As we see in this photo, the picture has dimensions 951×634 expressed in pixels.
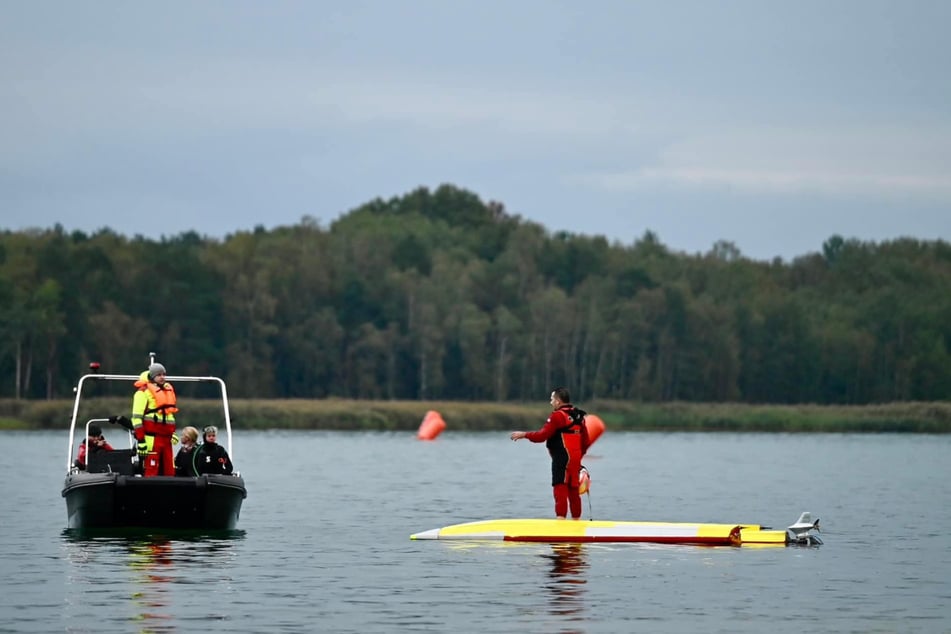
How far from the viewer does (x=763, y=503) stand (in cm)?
3803

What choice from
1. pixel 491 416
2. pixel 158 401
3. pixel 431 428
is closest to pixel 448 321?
pixel 491 416

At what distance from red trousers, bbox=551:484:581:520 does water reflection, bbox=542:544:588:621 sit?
53 centimetres

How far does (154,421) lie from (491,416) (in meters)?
70.6

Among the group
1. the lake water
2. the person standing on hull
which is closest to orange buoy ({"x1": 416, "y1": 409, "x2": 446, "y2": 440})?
the lake water

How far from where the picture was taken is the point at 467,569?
2267cm

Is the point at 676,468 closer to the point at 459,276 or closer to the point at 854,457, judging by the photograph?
the point at 854,457

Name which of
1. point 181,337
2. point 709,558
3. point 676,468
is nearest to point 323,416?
point 181,337

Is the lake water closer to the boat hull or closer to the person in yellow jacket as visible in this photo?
the boat hull

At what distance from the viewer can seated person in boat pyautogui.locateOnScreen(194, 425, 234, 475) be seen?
25.8 meters

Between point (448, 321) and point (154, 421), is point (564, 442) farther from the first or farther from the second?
point (448, 321)

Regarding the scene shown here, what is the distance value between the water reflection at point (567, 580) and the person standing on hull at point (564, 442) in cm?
75

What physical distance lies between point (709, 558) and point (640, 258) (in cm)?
12114

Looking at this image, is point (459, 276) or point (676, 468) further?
point (459, 276)

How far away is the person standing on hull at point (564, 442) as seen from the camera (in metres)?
24.8
